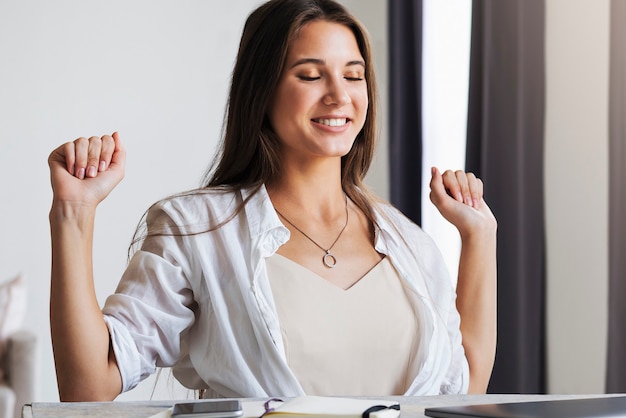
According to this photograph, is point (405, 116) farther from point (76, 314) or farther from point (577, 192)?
point (76, 314)

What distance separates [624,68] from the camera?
8.02 ft

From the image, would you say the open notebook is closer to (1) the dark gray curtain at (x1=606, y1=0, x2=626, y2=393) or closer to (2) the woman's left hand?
(2) the woman's left hand

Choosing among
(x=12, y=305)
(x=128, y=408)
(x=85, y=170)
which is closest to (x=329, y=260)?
(x=85, y=170)

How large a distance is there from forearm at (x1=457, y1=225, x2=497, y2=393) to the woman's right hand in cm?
70

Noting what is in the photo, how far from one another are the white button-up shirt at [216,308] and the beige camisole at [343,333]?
0.03m

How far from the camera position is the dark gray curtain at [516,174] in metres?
2.75

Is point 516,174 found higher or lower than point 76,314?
higher

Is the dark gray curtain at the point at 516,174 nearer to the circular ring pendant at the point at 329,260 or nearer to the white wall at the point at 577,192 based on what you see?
the white wall at the point at 577,192

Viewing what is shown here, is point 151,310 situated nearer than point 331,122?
Yes

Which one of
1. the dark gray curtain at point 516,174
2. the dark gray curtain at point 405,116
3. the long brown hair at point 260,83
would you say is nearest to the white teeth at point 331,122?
the long brown hair at point 260,83

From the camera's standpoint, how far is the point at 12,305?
3.68 m

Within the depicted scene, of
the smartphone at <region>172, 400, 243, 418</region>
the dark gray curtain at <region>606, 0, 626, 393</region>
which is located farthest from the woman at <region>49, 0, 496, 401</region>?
the dark gray curtain at <region>606, 0, 626, 393</region>

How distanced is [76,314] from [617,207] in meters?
1.65

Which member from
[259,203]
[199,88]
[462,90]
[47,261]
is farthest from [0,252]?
[259,203]
